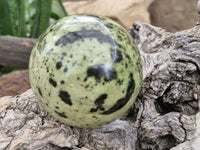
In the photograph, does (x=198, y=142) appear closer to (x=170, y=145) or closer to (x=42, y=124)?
(x=170, y=145)

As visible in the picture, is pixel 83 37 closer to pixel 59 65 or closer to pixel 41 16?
pixel 59 65

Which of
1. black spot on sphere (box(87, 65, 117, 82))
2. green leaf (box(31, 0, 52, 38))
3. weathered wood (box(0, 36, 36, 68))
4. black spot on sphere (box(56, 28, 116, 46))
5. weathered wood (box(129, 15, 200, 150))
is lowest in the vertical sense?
weathered wood (box(0, 36, 36, 68))

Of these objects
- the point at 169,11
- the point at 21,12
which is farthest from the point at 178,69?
the point at 21,12

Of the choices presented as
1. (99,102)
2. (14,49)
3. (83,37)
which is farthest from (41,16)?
(99,102)

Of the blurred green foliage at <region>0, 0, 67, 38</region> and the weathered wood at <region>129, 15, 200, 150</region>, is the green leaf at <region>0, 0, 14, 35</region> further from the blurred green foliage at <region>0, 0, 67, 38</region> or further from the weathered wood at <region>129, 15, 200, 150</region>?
the weathered wood at <region>129, 15, 200, 150</region>

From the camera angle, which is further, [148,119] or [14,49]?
[14,49]

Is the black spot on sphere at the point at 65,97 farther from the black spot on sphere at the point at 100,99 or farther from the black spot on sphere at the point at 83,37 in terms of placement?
the black spot on sphere at the point at 83,37

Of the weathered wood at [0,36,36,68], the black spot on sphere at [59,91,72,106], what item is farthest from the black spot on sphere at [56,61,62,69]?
the weathered wood at [0,36,36,68]
